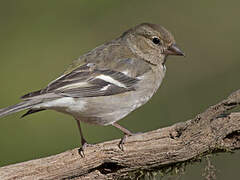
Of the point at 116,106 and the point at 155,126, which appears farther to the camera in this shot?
the point at 155,126

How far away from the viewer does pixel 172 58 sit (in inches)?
340

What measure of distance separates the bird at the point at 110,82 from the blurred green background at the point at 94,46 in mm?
827

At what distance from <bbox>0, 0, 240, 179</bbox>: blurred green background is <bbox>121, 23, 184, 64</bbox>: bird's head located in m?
1.10

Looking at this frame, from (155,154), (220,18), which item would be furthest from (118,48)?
(220,18)

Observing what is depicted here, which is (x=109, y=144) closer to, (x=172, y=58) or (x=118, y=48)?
(x=118, y=48)

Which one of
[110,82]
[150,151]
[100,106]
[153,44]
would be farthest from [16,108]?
[153,44]

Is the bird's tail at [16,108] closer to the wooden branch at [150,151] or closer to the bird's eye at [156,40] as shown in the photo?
the wooden branch at [150,151]

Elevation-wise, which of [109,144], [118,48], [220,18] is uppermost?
[220,18]

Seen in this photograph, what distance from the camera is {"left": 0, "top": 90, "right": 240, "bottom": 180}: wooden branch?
15.8ft

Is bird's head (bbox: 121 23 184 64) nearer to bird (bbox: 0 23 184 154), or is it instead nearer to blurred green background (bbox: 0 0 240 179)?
bird (bbox: 0 23 184 154)

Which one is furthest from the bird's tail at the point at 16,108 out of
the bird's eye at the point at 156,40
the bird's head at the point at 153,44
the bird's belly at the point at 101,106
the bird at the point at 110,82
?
the bird's eye at the point at 156,40

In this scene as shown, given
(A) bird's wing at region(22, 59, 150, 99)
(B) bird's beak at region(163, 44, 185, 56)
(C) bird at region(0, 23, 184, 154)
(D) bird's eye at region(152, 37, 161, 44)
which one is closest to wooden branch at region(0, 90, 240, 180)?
(C) bird at region(0, 23, 184, 154)

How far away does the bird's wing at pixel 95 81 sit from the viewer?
551 cm

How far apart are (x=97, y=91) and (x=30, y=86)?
1788 mm
